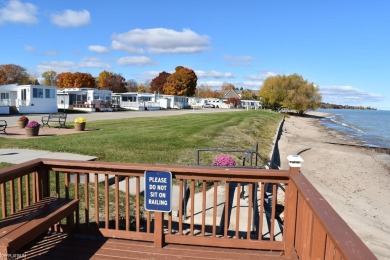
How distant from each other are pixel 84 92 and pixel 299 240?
5311cm

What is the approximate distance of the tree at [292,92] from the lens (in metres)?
80.4

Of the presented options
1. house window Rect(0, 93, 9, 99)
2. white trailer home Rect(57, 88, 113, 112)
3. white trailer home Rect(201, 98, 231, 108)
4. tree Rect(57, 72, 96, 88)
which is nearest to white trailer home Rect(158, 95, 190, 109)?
white trailer home Rect(57, 88, 113, 112)

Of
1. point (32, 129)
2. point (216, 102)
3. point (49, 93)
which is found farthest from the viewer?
point (216, 102)

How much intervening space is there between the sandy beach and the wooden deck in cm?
431

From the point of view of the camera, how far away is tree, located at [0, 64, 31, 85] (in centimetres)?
7612

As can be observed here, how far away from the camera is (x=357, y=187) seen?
540 inches

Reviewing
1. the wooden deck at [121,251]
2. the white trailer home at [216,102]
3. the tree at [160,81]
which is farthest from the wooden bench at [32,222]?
the white trailer home at [216,102]

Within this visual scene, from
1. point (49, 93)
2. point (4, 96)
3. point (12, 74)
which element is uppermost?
point (12, 74)

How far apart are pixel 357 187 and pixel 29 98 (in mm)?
35664

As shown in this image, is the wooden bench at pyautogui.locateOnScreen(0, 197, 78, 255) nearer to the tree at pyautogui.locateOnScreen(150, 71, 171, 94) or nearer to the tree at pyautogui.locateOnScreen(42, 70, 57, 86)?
the tree at pyautogui.locateOnScreen(150, 71, 171, 94)

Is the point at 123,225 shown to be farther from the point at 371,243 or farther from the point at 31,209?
the point at 371,243

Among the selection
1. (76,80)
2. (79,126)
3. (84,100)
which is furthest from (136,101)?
(79,126)

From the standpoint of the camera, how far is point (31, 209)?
12.6ft

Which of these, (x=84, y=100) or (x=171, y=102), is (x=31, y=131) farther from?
(x=171, y=102)
